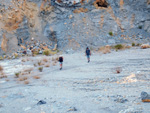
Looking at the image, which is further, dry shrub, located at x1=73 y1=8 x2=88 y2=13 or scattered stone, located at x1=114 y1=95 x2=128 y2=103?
dry shrub, located at x1=73 y1=8 x2=88 y2=13

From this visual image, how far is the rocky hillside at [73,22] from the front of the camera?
23219mm

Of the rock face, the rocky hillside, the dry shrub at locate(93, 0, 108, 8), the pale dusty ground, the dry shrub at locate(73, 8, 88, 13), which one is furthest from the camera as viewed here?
the dry shrub at locate(93, 0, 108, 8)

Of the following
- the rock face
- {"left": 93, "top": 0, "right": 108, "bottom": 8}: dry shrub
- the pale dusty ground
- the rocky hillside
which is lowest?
the pale dusty ground

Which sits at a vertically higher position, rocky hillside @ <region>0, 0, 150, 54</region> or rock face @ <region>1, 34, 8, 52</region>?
rocky hillside @ <region>0, 0, 150, 54</region>

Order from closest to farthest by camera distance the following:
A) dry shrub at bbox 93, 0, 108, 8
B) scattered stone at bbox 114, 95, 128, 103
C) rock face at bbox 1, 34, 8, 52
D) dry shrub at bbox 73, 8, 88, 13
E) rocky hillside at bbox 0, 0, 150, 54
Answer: scattered stone at bbox 114, 95, 128, 103 < rock face at bbox 1, 34, 8, 52 < rocky hillside at bbox 0, 0, 150, 54 < dry shrub at bbox 73, 8, 88, 13 < dry shrub at bbox 93, 0, 108, 8

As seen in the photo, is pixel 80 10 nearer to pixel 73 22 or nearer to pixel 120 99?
pixel 73 22

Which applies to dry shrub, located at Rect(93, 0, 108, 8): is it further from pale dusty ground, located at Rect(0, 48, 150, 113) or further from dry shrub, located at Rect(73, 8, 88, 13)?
pale dusty ground, located at Rect(0, 48, 150, 113)

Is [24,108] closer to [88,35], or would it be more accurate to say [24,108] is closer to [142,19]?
[88,35]

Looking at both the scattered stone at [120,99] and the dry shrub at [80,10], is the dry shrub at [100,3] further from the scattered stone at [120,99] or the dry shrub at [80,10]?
the scattered stone at [120,99]

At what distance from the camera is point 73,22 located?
81.8 ft

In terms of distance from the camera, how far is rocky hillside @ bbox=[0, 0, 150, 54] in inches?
914

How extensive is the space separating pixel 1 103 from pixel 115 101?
3877mm

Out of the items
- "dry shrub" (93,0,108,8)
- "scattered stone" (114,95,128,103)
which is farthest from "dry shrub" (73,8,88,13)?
"scattered stone" (114,95,128,103)

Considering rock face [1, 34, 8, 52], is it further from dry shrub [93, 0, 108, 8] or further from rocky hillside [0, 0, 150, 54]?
dry shrub [93, 0, 108, 8]
